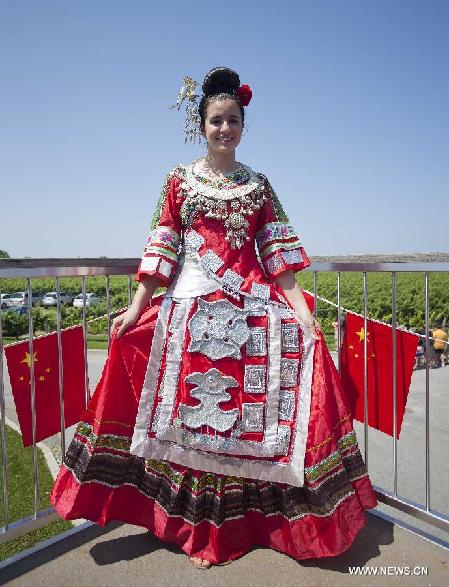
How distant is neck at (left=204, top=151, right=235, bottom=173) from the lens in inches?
76.5

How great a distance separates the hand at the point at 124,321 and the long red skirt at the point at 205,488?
27 millimetres

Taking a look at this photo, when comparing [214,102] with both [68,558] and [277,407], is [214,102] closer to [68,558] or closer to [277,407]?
[277,407]

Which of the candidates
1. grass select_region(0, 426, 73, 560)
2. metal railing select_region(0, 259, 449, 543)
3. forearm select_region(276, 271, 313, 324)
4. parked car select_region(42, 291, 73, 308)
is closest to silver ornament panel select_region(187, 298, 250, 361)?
forearm select_region(276, 271, 313, 324)

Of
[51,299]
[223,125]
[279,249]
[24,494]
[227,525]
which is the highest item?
[223,125]

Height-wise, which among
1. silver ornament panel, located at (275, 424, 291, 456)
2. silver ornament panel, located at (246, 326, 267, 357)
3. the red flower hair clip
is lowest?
silver ornament panel, located at (275, 424, 291, 456)

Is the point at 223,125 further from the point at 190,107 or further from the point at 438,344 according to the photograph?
the point at 438,344

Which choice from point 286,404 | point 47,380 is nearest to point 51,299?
point 47,380

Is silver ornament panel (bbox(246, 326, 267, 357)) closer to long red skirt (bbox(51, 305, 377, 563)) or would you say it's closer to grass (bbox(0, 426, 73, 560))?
long red skirt (bbox(51, 305, 377, 563))

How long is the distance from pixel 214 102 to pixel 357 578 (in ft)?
6.02

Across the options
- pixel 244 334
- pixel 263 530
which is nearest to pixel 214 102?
pixel 244 334

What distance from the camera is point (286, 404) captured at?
5.53ft

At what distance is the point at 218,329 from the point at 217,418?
31 centimetres

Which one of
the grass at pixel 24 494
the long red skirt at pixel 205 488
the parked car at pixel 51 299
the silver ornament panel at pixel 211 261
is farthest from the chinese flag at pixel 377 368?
the parked car at pixel 51 299

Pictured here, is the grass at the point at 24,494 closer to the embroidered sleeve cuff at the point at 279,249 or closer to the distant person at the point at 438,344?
the embroidered sleeve cuff at the point at 279,249
